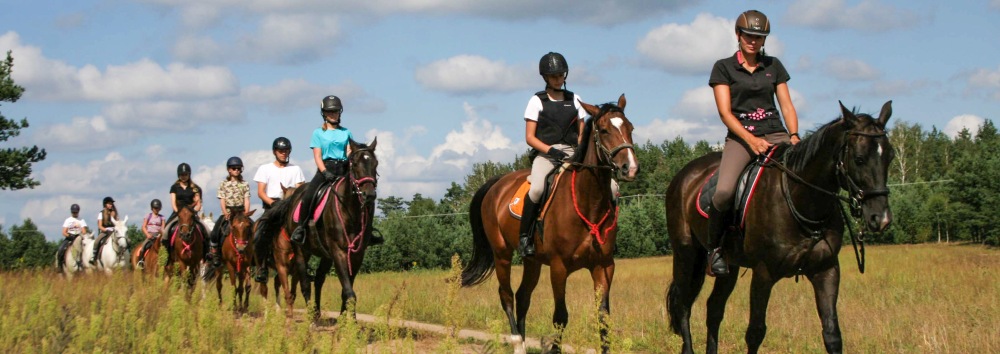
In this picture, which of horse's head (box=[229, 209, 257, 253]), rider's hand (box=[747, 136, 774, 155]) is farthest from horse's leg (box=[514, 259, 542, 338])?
horse's head (box=[229, 209, 257, 253])

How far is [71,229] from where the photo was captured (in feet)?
86.1

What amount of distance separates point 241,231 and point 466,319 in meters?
4.57

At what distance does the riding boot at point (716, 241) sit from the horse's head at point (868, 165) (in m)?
1.35

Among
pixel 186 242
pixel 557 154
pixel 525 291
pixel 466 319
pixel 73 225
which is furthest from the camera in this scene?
pixel 73 225

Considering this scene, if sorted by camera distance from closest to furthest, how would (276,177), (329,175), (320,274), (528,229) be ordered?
(528,229), (329,175), (320,274), (276,177)

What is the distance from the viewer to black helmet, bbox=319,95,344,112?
12.5 m

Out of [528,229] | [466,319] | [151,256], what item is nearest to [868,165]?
[528,229]

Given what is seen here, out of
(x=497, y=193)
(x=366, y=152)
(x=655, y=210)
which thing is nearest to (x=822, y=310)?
(x=497, y=193)

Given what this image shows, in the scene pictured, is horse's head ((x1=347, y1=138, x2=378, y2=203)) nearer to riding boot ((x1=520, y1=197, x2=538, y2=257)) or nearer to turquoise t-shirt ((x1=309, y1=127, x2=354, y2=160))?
turquoise t-shirt ((x1=309, y1=127, x2=354, y2=160))

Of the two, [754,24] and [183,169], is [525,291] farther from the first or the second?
[183,169]

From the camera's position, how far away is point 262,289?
49.9 feet

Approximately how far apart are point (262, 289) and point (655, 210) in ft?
98.4

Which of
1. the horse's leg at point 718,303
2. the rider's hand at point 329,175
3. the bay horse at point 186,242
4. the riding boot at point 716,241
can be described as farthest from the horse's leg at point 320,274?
the riding boot at point 716,241

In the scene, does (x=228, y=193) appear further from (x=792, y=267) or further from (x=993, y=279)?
(x=993, y=279)
